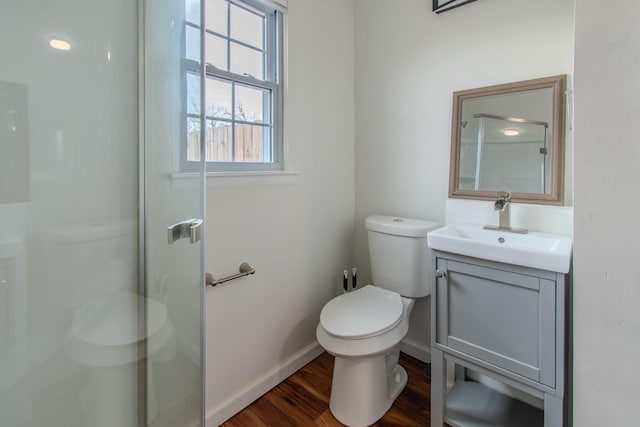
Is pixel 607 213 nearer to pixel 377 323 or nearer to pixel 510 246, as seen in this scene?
pixel 510 246

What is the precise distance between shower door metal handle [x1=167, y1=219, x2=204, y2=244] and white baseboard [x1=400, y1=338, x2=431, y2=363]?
146 centimetres

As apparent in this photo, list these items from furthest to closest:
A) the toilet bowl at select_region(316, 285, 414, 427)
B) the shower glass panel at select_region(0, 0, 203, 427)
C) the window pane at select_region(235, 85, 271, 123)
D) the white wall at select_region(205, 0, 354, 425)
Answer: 1. the window pane at select_region(235, 85, 271, 123)
2. the white wall at select_region(205, 0, 354, 425)
3. the toilet bowl at select_region(316, 285, 414, 427)
4. the shower glass panel at select_region(0, 0, 203, 427)

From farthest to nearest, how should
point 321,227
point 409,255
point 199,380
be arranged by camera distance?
point 321,227, point 409,255, point 199,380

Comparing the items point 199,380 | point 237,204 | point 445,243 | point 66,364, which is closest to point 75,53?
point 66,364

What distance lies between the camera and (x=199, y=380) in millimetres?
1087

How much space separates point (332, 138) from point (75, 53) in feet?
4.51

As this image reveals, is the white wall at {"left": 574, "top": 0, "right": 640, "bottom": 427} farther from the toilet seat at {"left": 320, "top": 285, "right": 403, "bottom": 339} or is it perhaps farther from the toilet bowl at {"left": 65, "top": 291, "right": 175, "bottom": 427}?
the toilet bowl at {"left": 65, "top": 291, "right": 175, "bottom": 427}

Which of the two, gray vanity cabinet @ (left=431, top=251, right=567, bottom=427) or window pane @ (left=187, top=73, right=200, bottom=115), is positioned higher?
window pane @ (left=187, top=73, right=200, bottom=115)

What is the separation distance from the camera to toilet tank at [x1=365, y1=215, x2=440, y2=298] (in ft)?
5.25

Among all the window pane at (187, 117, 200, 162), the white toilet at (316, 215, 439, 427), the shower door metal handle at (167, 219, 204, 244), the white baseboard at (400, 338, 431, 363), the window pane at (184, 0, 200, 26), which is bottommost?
Answer: the white baseboard at (400, 338, 431, 363)

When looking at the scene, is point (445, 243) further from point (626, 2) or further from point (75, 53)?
point (75, 53)

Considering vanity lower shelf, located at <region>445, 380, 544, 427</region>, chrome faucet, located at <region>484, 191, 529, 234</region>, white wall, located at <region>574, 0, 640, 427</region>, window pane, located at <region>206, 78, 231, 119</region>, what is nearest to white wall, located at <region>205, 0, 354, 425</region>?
window pane, located at <region>206, 78, 231, 119</region>

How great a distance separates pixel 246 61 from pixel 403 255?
126cm

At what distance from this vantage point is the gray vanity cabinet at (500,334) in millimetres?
1037
